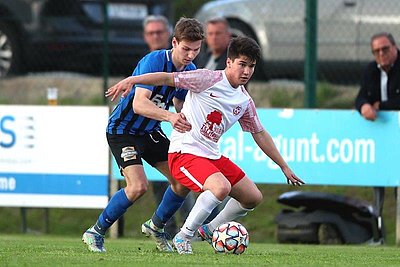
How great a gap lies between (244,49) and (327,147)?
A: 3805 millimetres

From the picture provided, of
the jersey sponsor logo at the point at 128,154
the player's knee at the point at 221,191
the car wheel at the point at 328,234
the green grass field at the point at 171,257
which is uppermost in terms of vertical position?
the jersey sponsor logo at the point at 128,154

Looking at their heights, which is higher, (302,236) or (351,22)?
(351,22)

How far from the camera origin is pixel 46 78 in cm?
1684

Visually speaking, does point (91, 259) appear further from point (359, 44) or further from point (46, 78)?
point (46, 78)

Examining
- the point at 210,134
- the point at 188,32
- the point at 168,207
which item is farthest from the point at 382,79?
the point at 188,32

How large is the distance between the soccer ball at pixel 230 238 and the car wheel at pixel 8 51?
7229 millimetres

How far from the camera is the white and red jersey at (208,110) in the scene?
870 cm

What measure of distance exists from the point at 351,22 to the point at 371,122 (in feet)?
8.61

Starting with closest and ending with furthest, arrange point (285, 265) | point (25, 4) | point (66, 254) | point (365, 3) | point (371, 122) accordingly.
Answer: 1. point (285, 265)
2. point (66, 254)
3. point (371, 122)
4. point (365, 3)
5. point (25, 4)

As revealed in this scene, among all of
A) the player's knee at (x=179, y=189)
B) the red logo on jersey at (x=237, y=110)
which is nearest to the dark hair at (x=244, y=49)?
the red logo on jersey at (x=237, y=110)

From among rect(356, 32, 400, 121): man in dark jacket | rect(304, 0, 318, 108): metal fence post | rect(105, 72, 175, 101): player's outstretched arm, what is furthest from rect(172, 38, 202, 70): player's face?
rect(304, 0, 318, 108): metal fence post

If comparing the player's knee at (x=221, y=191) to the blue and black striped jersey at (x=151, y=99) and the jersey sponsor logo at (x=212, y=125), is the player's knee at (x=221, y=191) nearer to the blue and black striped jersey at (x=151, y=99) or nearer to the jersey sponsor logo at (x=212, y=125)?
the jersey sponsor logo at (x=212, y=125)

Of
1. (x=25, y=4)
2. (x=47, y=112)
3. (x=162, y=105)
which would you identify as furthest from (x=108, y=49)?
(x=162, y=105)

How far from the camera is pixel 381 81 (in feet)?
40.3
